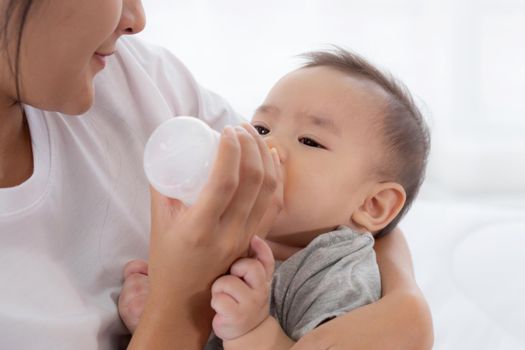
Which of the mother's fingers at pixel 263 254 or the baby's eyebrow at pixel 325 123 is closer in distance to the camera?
the mother's fingers at pixel 263 254

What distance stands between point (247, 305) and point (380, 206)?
1.31 ft

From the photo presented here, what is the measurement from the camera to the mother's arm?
3.43 feet

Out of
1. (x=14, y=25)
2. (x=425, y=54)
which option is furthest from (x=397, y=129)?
(x=425, y=54)

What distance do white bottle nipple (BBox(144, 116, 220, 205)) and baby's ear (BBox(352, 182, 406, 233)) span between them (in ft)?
1.39

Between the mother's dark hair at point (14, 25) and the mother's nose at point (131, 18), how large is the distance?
153 mm

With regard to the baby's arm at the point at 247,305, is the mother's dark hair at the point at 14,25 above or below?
above

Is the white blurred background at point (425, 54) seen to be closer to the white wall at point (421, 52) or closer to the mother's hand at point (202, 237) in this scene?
the white wall at point (421, 52)

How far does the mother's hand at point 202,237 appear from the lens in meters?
0.93

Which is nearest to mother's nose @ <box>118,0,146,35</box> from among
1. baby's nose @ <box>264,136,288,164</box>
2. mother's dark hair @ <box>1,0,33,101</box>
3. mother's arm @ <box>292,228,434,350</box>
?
mother's dark hair @ <box>1,0,33,101</box>

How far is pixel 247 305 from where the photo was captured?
100 cm

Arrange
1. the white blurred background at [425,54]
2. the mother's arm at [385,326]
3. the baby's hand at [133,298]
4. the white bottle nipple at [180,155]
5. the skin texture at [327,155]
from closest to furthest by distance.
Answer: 1. the white bottle nipple at [180,155]
2. the mother's arm at [385,326]
3. the baby's hand at [133,298]
4. the skin texture at [327,155]
5. the white blurred background at [425,54]

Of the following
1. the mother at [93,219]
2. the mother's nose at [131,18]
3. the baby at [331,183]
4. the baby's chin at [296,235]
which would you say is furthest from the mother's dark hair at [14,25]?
the baby's chin at [296,235]

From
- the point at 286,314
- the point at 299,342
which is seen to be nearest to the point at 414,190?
the point at 286,314

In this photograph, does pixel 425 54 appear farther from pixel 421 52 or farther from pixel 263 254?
pixel 263 254
